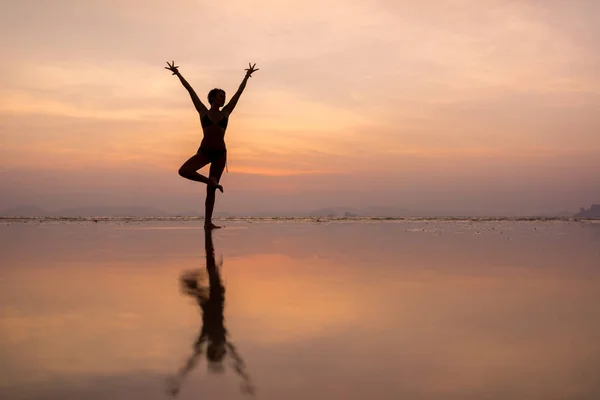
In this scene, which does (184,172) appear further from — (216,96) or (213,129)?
(216,96)

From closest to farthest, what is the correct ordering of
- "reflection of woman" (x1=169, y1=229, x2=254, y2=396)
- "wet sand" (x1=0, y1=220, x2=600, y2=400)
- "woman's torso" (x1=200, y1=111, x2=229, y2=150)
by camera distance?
"wet sand" (x1=0, y1=220, x2=600, y2=400), "reflection of woman" (x1=169, y1=229, x2=254, y2=396), "woman's torso" (x1=200, y1=111, x2=229, y2=150)

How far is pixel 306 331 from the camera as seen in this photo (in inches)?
136

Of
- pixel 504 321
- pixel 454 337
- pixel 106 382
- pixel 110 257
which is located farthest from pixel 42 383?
pixel 110 257

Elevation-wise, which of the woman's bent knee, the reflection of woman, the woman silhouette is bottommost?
the reflection of woman

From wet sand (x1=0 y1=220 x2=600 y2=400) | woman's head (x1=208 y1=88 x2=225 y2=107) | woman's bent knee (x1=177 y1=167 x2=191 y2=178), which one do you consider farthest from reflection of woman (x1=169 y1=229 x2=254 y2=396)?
woman's head (x1=208 y1=88 x2=225 y2=107)

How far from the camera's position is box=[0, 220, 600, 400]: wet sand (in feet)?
8.11

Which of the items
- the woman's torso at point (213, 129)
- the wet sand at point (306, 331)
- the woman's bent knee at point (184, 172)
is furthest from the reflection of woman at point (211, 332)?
the woman's torso at point (213, 129)

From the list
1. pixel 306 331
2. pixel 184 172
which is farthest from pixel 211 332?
pixel 184 172

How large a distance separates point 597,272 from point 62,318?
5.99m

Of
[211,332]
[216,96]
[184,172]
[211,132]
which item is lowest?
[211,332]

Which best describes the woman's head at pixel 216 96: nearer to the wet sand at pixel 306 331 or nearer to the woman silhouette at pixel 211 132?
the woman silhouette at pixel 211 132

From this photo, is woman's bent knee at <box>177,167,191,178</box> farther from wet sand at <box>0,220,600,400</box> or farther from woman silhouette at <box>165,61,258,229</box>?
wet sand at <box>0,220,600,400</box>

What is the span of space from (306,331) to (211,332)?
63 cm

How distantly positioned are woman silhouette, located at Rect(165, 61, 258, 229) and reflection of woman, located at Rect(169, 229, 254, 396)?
6.53 meters
